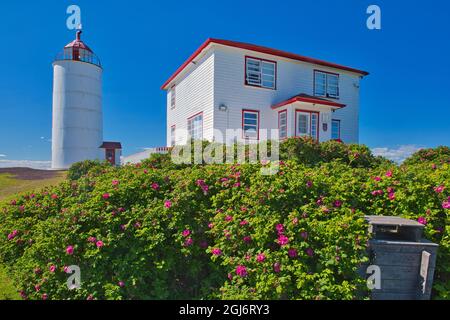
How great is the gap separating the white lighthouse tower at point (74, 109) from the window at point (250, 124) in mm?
19423

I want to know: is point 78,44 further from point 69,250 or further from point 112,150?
point 69,250

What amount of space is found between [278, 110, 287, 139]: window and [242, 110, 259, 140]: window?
4.50 feet

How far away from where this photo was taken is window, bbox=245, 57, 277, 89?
13.5 m

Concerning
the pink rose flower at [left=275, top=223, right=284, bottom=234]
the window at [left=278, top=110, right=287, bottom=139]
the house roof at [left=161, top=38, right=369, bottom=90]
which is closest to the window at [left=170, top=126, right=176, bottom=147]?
the house roof at [left=161, top=38, right=369, bottom=90]

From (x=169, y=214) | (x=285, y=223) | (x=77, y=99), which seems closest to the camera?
(x=285, y=223)

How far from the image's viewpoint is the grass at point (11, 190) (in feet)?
12.3

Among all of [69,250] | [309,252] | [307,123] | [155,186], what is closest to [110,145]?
[307,123]

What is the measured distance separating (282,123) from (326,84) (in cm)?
491

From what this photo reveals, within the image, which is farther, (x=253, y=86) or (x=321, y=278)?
(x=253, y=86)

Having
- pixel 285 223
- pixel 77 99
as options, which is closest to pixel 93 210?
pixel 285 223

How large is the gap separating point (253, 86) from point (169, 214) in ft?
37.7

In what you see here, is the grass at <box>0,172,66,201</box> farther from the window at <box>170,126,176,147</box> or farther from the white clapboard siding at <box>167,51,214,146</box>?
the white clapboard siding at <box>167,51,214,146</box>

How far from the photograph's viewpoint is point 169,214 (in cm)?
354
